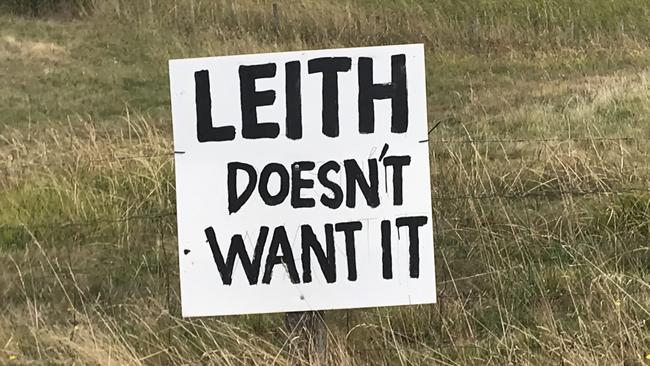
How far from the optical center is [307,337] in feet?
8.05

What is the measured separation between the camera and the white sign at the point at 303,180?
2.17 meters

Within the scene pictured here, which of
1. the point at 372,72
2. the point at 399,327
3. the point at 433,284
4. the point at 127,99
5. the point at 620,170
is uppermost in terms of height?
the point at 127,99

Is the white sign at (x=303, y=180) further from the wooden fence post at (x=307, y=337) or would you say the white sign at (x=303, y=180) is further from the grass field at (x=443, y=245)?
the grass field at (x=443, y=245)

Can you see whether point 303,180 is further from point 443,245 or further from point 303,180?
point 443,245

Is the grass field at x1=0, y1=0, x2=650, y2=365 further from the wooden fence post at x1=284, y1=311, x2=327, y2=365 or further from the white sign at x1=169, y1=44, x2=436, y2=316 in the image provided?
the white sign at x1=169, y1=44, x2=436, y2=316

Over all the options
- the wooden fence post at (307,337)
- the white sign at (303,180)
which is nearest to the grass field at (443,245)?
the wooden fence post at (307,337)

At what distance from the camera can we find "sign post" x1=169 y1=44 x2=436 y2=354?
2.17m

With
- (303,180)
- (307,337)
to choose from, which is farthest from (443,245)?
(303,180)

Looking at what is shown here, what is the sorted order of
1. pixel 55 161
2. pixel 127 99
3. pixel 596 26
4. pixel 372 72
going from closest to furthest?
1. pixel 372 72
2. pixel 55 161
3. pixel 127 99
4. pixel 596 26

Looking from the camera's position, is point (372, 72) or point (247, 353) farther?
point (247, 353)

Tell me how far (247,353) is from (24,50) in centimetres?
1135

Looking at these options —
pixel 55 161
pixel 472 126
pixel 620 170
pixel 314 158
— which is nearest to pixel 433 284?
pixel 314 158

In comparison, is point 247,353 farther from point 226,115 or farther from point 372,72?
point 372,72

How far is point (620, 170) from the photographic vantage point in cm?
428
